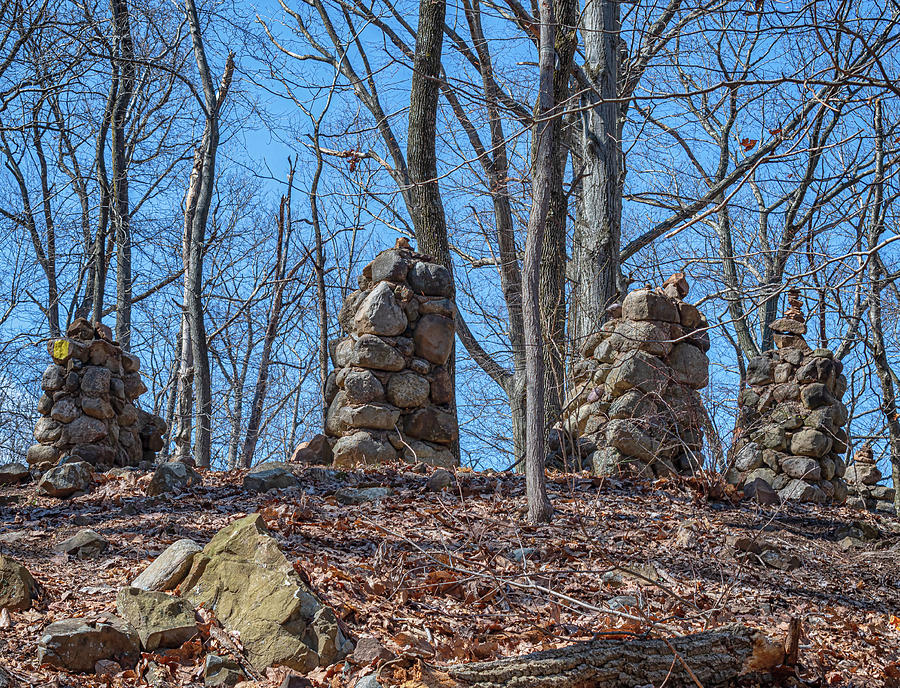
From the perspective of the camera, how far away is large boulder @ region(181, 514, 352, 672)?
3.46 metres

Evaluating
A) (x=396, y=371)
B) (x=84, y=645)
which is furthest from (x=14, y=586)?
(x=396, y=371)

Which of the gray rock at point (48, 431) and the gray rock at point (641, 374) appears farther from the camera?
the gray rock at point (48, 431)

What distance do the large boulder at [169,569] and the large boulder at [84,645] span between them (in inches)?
24.8

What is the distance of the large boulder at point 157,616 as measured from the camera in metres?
3.56

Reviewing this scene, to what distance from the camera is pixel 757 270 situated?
48.8 feet

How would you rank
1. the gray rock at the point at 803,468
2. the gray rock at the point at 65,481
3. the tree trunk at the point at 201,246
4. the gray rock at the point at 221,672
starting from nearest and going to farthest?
the gray rock at the point at 221,672, the gray rock at the point at 65,481, the gray rock at the point at 803,468, the tree trunk at the point at 201,246

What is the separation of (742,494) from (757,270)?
8589 millimetres

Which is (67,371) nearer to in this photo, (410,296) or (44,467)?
(44,467)

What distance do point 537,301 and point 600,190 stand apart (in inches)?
182

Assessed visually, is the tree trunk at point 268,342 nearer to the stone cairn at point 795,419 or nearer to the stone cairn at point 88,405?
the stone cairn at point 88,405

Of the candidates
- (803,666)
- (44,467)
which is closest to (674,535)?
(803,666)

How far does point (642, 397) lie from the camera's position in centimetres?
779

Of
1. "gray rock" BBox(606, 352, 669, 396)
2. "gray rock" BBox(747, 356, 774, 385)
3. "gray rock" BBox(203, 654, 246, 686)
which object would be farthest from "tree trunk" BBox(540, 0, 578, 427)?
"gray rock" BBox(203, 654, 246, 686)

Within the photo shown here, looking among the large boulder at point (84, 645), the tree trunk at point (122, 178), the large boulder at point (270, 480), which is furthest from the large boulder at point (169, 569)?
the tree trunk at point (122, 178)
